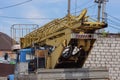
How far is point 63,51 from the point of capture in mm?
16141

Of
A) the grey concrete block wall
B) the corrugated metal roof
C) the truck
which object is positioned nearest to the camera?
the truck

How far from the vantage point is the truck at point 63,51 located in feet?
49.5

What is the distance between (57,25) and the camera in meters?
17.0

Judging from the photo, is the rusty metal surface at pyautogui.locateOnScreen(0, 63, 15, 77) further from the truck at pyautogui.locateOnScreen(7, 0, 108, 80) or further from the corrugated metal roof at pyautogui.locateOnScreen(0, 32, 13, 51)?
the truck at pyautogui.locateOnScreen(7, 0, 108, 80)

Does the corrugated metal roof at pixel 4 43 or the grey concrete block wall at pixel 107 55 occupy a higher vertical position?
the corrugated metal roof at pixel 4 43

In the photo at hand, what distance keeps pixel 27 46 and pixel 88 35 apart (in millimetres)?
6037

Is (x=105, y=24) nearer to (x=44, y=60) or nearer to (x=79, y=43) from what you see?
(x=79, y=43)

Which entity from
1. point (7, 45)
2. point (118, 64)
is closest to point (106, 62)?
point (118, 64)

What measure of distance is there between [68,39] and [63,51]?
0.91 meters

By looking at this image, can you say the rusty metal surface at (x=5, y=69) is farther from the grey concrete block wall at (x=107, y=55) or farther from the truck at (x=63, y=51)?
the truck at (x=63, y=51)

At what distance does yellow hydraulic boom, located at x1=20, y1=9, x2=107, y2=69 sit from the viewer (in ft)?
49.5

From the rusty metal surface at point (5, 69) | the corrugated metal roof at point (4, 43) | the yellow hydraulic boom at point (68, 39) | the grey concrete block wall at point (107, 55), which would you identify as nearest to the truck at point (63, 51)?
the yellow hydraulic boom at point (68, 39)

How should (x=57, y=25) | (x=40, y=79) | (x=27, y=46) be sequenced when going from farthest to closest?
(x=27, y=46) < (x=57, y=25) < (x=40, y=79)

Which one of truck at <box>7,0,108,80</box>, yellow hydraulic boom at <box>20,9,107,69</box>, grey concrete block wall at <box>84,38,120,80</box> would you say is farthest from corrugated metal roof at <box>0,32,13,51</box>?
yellow hydraulic boom at <box>20,9,107,69</box>
